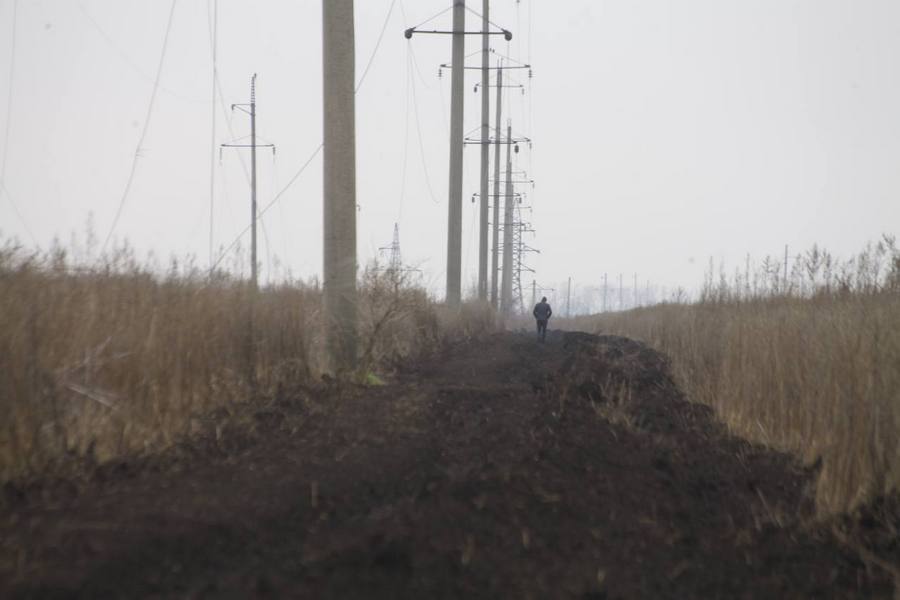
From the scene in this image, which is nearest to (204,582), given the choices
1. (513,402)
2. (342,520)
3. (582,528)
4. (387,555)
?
(387,555)

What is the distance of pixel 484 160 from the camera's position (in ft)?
127

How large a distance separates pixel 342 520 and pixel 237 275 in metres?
5.99

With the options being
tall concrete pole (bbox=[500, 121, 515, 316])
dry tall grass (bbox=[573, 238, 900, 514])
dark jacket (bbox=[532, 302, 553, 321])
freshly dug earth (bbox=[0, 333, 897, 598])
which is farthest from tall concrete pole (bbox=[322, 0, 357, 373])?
tall concrete pole (bbox=[500, 121, 515, 316])

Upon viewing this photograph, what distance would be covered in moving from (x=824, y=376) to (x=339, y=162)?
671cm

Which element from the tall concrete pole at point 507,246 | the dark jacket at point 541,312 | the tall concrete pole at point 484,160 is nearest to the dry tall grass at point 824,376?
the dark jacket at point 541,312

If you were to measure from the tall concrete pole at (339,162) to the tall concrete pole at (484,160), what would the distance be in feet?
67.2

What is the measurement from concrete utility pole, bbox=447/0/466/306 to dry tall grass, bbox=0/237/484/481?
16.8 metres

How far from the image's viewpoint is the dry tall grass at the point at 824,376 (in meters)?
6.40

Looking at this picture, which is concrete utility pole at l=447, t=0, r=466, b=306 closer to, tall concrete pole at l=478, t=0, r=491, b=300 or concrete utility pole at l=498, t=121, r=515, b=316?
tall concrete pole at l=478, t=0, r=491, b=300

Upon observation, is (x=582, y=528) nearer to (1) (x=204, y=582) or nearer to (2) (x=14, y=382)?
(1) (x=204, y=582)

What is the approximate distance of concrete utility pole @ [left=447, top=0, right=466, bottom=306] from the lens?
27594mm

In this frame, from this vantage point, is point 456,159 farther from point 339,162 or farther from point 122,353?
point 122,353

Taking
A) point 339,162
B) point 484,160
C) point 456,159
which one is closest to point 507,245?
point 484,160

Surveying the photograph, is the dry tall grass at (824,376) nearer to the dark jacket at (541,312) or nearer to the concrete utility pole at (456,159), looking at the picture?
the concrete utility pole at (456,159)
